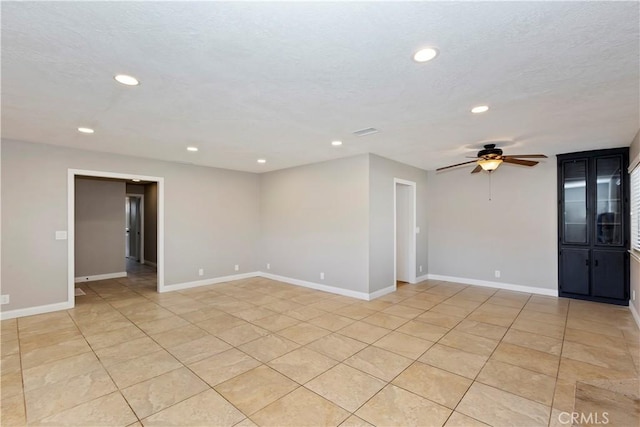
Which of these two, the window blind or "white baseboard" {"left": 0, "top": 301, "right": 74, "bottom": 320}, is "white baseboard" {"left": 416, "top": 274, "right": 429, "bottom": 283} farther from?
"white baseboard" {"left": 0, "top": 301, "right": 74, "bottom": 320}

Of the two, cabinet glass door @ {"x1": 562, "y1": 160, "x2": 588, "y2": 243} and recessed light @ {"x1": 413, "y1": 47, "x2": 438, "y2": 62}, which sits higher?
recessed light @ {"x1": 413, "y1": 47, "x2": 438, "y2": 62}

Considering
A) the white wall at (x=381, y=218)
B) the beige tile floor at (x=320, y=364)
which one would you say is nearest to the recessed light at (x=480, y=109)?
the white wall at (x=381, y=218)

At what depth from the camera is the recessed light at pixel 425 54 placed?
2.05m

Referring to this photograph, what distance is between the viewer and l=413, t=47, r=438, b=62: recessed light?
6.74 ft

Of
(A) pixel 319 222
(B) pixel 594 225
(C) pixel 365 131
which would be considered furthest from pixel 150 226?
(B) pixel 594 225

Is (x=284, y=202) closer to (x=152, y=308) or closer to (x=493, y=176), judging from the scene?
(x=152, y=308)

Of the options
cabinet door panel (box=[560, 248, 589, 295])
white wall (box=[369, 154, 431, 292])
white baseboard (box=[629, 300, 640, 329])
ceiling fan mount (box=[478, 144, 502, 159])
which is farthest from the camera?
white wall (box=[369, 154, 431, 292])

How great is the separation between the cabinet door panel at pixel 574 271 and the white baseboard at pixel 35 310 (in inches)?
340

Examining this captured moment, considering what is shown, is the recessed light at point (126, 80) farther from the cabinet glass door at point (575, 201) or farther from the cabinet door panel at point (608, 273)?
the cabinet door panel at point (608, 273)

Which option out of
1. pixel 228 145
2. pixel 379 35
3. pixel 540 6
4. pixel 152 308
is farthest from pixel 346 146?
pixel 152 308
